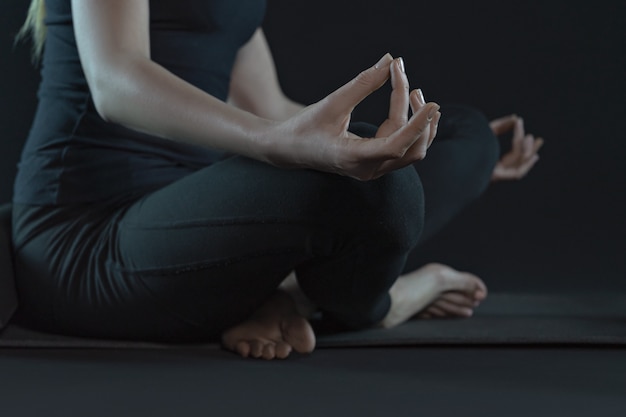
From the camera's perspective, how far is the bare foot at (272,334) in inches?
55.2

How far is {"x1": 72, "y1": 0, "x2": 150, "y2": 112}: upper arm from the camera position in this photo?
3.95 feet


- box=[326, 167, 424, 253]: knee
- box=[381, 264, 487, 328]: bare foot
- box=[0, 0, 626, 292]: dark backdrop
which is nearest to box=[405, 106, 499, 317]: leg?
box=[381, 264, 487, 328]: bare foot

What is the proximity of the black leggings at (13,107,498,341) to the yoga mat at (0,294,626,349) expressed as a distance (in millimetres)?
24

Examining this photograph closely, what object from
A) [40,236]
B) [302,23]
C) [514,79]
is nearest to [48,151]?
[40,236]

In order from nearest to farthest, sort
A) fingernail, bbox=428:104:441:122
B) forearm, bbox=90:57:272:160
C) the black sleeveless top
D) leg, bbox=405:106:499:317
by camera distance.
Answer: fingernail, bbox=428:104:441:122, forearm, bbox=90:57:272:160, the black sleeveless top, leg, bbox=405:106:499:317

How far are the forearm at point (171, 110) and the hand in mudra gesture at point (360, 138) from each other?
6cm

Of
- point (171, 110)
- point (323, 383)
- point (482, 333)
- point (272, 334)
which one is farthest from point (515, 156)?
point (171, 110)

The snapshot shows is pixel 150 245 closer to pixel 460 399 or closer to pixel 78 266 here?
pixel 78 266

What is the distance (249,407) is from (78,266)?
36cm

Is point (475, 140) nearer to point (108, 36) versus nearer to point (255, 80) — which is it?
point (255, 80)

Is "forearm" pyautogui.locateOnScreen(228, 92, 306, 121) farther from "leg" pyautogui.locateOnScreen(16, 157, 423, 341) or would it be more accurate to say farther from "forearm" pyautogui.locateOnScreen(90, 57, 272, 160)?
"forearm" pyautogui.locateOnScreen(90, 57, 272, 160)

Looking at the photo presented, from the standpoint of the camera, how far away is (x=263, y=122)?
111 cm

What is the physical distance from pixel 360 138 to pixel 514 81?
1.33 meters

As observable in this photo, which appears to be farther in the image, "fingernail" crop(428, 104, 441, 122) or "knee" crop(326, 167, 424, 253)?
"knee" crop(326, 167, 424, 253)
